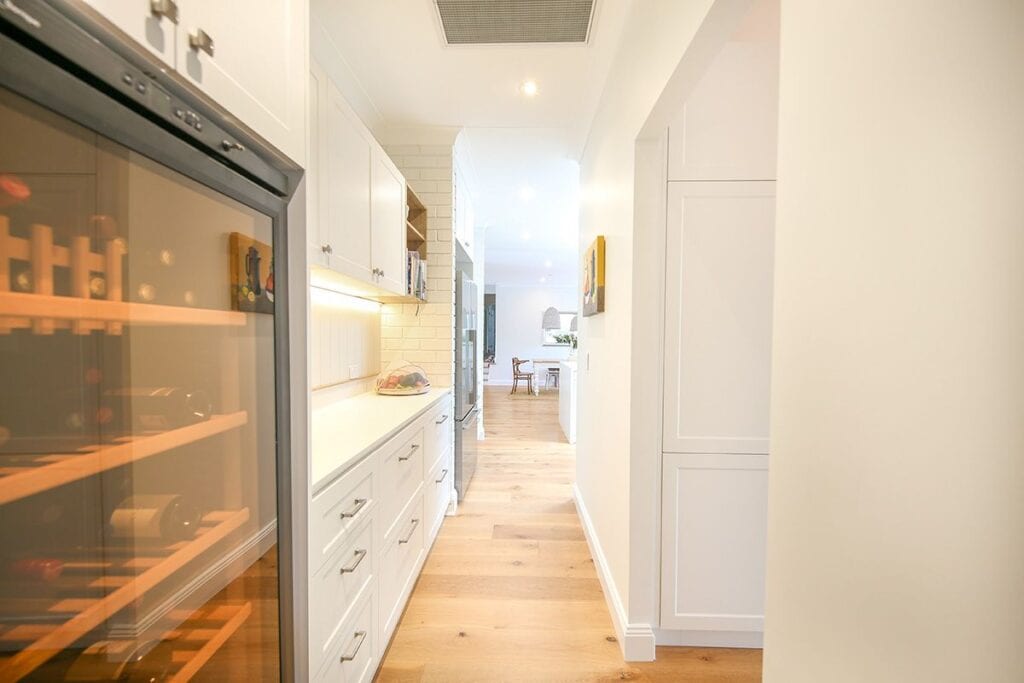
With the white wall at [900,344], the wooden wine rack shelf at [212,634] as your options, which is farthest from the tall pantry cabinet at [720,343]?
the wooden wine rack shelf at [212,634]

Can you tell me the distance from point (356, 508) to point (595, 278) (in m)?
1.69

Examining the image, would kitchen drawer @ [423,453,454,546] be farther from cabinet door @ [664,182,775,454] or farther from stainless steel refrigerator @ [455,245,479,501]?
cabinet door @ [664,182,775,454]

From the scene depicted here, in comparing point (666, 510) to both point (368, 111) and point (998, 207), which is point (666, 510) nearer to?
point (998, 207)

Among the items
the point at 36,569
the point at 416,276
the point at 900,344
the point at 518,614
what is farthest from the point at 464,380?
the point at 900,344

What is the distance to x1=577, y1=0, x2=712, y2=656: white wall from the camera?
1.46 m

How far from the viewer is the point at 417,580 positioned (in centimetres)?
231

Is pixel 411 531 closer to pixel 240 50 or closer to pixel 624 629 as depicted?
pixel 624 629

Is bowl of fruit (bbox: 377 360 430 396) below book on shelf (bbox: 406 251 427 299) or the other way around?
below

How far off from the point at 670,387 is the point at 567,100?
1.91 metres

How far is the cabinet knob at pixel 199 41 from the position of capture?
28.0 inches

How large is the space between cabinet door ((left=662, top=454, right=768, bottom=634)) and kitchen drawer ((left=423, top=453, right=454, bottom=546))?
4.21 ft

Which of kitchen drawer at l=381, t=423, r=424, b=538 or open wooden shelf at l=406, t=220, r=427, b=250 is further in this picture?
open wooden shelf at l=406, t=220, r=427, b=250

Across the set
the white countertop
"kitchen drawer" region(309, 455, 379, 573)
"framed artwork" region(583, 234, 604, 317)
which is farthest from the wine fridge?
"framed artwork" region(583, 234, 604, 317)

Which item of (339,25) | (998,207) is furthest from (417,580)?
(339,25)
